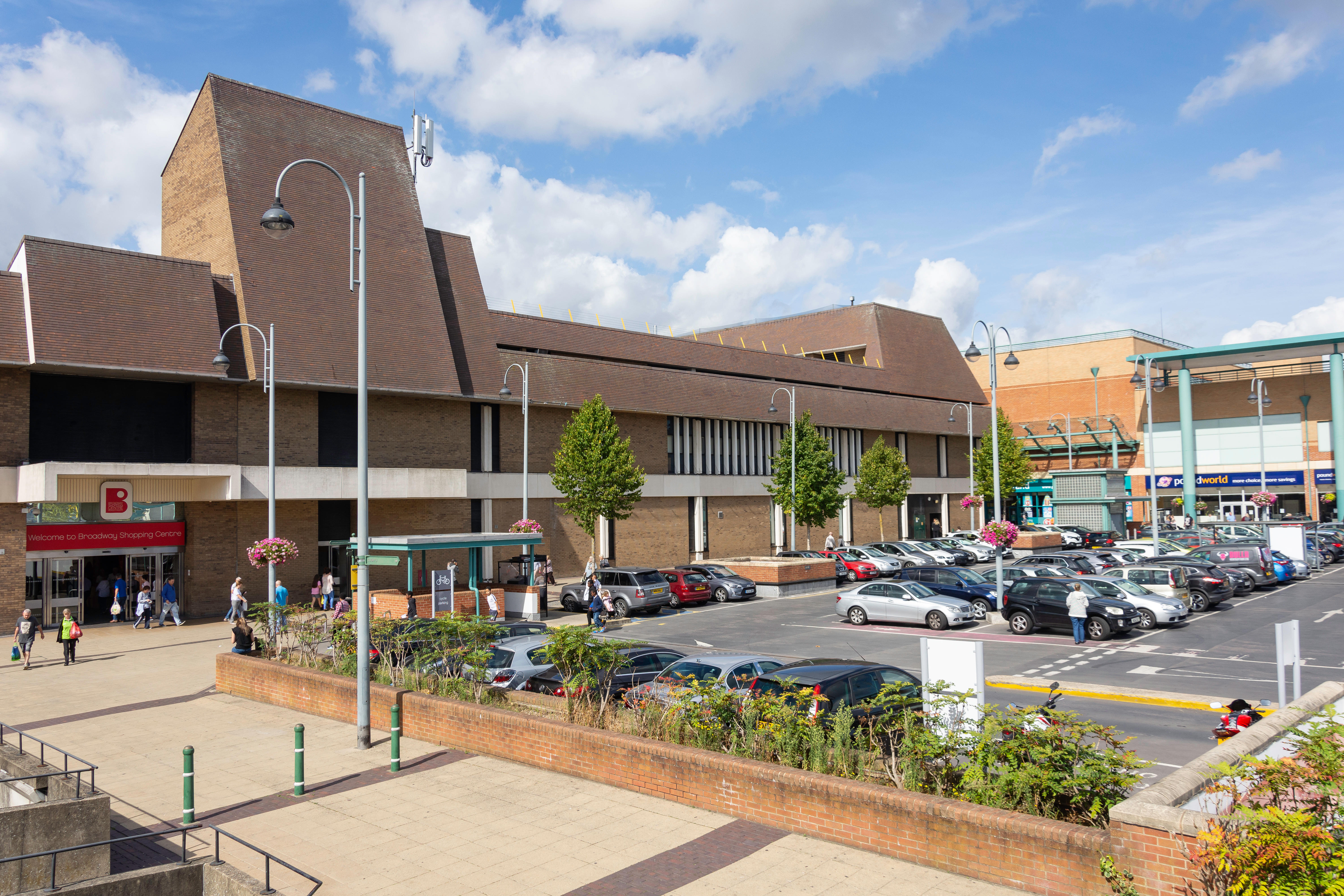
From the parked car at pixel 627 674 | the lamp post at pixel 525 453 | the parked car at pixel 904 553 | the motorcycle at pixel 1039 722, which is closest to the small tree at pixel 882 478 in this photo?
the parked car at pixel 904 553

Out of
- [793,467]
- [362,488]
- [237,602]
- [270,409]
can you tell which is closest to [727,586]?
[793,467]

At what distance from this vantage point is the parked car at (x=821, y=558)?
124 ft

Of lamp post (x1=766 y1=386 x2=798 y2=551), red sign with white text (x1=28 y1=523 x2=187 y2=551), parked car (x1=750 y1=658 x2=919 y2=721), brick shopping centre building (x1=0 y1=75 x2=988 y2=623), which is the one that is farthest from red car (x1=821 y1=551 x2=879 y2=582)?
parked car (x1=750 y1=658 x2=919 y2=721)

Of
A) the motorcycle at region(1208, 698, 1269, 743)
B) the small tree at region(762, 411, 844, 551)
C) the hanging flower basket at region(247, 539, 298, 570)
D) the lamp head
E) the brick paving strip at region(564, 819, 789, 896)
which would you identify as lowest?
the brick paving strip at region(564, 819, 789, 896)

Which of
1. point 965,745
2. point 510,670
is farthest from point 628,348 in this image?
point 965,745

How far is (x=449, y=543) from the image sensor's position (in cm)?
2611

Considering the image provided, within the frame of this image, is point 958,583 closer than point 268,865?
No

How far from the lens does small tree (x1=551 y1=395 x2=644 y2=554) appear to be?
34.9m

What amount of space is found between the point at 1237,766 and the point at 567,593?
2564cm

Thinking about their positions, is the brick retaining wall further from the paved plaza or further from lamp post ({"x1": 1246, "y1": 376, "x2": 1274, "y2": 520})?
lamp post ({"x1": 1246, "y1": 376, "x2": 1274, "y2": 520})

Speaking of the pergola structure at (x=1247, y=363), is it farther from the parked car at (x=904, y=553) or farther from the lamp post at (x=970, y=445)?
the parked car at (x=904, y=553)

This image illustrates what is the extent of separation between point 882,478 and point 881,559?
39.9 feet

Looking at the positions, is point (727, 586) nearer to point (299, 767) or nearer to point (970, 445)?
point (299, 767)

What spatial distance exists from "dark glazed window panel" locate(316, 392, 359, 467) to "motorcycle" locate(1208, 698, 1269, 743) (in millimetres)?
28364
